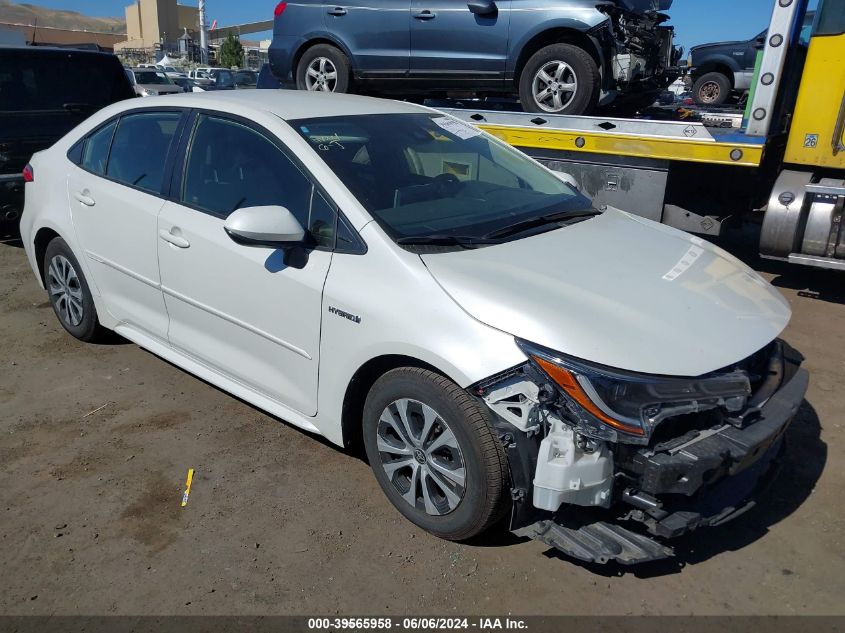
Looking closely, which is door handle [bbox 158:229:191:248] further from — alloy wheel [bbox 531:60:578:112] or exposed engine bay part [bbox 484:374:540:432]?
alloy wheel [bbox 531:60:578:112]

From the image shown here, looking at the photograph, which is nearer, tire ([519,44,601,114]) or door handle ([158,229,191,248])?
door handle ([158,229,191,248])

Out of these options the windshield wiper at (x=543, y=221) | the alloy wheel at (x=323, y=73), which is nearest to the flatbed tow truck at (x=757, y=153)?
the alloy wheel at (x=323, y=73)

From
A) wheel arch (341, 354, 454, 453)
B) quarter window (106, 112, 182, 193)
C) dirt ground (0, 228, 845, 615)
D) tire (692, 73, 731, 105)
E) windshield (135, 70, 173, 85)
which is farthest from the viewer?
windshield (135, 70, 173, 85)

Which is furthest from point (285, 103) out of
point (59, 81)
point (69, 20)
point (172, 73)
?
point (69, 20)

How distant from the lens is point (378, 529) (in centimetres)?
297

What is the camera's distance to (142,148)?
4.01 meters

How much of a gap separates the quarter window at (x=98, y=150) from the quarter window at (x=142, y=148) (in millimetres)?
68

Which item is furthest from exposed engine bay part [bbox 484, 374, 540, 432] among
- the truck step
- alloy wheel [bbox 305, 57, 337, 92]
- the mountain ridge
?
the mountain ridge

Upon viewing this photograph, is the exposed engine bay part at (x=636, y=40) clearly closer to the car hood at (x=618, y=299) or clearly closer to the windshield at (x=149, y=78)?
the car hood at (x=618, y=299)

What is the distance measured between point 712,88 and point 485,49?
24.9 feet

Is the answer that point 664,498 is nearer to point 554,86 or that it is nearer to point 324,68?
point 554,86

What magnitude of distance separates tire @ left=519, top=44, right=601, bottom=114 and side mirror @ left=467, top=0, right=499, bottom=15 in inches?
23.6

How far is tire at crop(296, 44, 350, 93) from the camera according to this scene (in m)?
7.85

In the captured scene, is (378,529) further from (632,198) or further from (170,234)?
(632,198)
